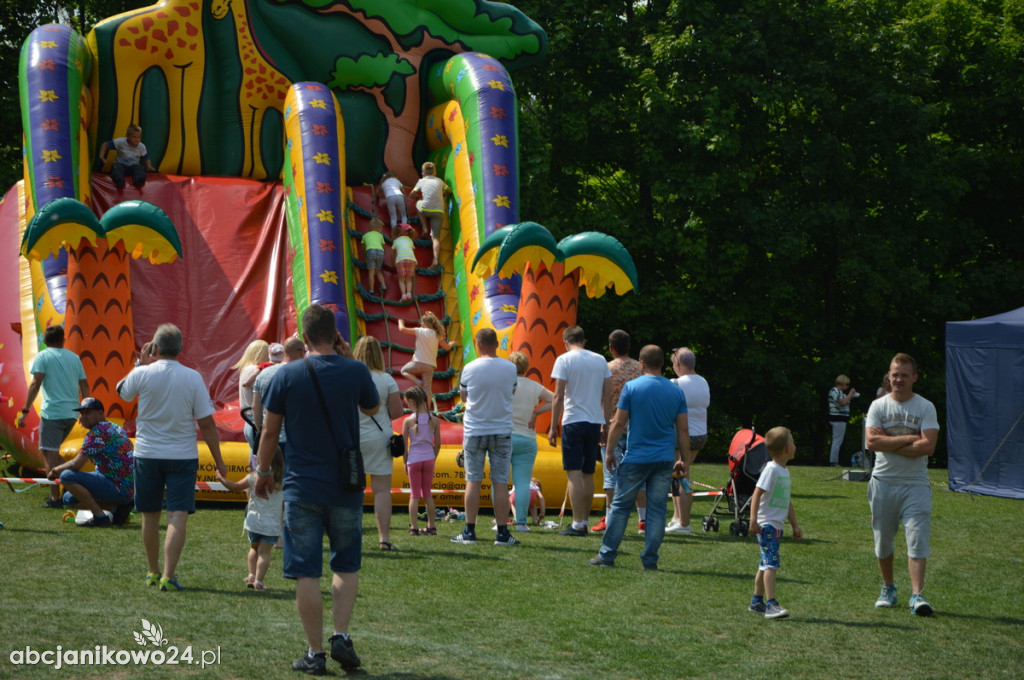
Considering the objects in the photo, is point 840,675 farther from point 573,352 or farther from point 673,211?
point 673,211

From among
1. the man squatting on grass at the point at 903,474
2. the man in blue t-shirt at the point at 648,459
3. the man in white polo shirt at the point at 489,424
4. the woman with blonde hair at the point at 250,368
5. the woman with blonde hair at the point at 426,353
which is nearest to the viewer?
the man squatting on grass at the point at 903,474

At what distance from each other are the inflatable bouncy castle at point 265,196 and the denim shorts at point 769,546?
170 inches

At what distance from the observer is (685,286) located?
75.9ft

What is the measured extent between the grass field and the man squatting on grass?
0.24m

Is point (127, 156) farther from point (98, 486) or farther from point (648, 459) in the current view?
point (648, 459)

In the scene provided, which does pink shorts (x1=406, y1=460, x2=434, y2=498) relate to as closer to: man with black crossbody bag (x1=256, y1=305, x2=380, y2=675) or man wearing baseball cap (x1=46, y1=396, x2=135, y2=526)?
man wearing baseball cap (x1=46, y1=396, x2=135, y2=526)

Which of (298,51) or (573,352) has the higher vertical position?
(298,51)

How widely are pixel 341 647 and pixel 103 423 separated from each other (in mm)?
5131

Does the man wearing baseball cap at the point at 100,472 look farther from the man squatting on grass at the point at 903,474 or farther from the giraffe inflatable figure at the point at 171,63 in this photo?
the giraffe inflatable figure at the point at 171,63

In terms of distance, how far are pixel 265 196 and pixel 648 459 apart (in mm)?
8666

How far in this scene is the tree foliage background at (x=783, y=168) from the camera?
22219mm

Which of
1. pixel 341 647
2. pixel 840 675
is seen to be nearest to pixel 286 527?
pixel 341 647

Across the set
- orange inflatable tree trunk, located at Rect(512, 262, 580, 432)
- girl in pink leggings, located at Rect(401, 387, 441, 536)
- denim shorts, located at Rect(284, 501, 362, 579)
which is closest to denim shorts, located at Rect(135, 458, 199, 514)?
denim shorts, located at Rect(284, 501, 362, 579)

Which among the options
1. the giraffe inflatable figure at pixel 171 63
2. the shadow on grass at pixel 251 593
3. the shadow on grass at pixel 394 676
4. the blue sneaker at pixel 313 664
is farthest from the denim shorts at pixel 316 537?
the giraffe inflatable figure at pixel 171 63
